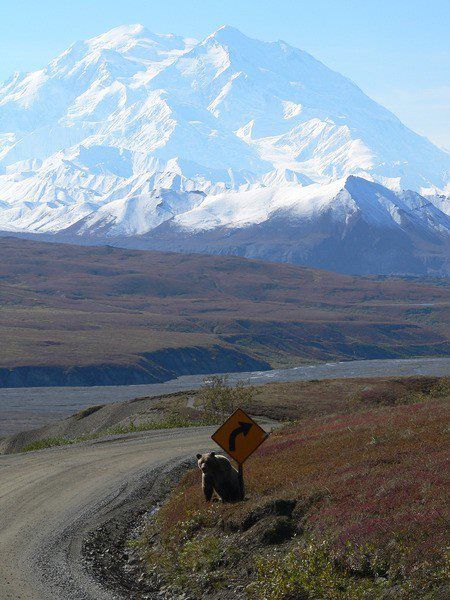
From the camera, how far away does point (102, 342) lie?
164125 mm

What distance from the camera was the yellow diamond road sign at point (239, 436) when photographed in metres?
23.8

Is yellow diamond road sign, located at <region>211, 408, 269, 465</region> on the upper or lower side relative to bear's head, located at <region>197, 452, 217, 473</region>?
upper

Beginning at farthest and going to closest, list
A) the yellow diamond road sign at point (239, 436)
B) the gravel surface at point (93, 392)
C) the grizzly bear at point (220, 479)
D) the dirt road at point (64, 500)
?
the gravel surface at point (93, 392) → the grizzly bear at point (220, 479) → the yellow diamond road sign at point (239, 436) → the dirt road at point (64, 500)

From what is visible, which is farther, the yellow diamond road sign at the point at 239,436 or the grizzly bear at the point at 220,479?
the grizzly bear at the point at 220,479

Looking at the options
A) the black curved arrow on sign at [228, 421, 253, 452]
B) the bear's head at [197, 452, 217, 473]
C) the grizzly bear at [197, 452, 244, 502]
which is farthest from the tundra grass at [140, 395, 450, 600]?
the black curved arrow on sign at [228, 421, 253, 452]

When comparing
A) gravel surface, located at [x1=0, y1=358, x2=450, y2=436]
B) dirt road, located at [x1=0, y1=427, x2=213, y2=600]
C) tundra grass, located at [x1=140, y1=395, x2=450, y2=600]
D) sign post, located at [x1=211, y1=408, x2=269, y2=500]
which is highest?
sign post, located at [x1=211, y1=408, x2=269, y2=500]

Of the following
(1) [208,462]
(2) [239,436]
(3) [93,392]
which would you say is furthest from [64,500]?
A: (3) [93,392]

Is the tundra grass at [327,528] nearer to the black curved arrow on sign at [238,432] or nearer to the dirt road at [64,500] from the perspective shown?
the black curved arrow on sign at [238,432]

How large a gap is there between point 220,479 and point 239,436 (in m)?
1.32

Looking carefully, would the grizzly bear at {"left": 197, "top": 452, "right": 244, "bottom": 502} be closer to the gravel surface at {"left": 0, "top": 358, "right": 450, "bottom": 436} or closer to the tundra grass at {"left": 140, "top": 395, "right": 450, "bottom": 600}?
the tundra grass at {"left": 140, "top": 395, "right": 450, "bottom": 600}

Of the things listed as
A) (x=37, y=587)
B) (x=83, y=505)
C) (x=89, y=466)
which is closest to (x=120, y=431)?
(x=89, y=466)

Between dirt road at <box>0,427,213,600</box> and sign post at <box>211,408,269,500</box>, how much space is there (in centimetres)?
393

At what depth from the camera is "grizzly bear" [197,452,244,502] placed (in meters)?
24.3

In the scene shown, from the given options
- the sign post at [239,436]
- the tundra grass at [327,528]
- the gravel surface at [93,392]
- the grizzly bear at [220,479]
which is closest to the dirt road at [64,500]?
the tundra grass at [327,528]
